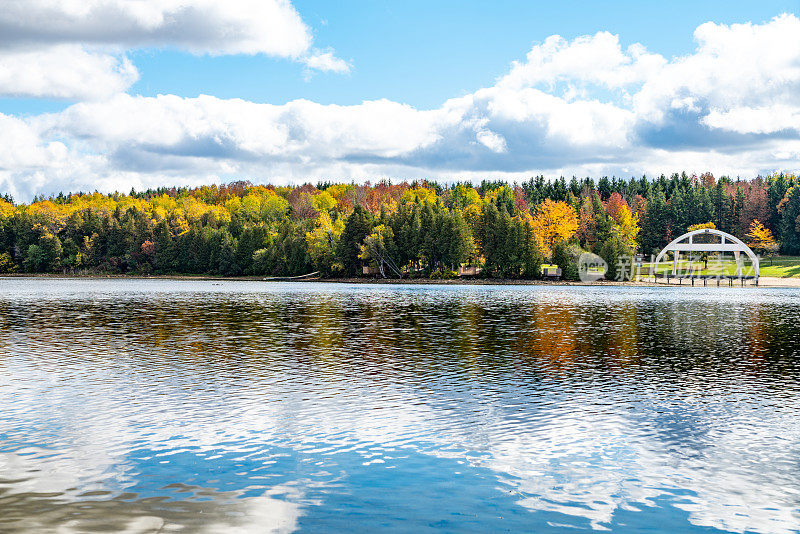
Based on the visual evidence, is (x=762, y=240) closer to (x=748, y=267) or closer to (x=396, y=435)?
(x=748, y=267)

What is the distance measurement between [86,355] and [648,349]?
33755 millimetres

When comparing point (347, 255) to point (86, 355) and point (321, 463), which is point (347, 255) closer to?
point (86, 355)

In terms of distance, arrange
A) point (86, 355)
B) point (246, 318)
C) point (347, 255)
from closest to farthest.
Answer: point (86, 355) < point (246, 318) < point (347, 255)

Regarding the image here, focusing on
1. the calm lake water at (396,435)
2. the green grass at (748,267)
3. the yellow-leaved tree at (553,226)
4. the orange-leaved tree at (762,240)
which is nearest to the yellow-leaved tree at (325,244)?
the yellow-leaved tree at (553,226)

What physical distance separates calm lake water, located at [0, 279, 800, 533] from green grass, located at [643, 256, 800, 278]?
13510 cm

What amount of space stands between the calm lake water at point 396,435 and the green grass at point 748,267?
135097 millimetres

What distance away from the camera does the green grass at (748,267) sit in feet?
549

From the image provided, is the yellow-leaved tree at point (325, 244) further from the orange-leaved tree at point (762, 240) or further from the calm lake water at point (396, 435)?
the calm lake water at point (396, 435)

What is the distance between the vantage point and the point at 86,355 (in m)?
39.8

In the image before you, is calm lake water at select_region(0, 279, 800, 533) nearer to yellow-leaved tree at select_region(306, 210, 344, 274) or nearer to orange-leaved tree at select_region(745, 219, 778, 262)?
yellow-leaved tree at select_region(306, 210, 344, 274)

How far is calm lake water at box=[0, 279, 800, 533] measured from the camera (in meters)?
15.9

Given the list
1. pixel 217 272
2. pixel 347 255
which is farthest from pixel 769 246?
pixel 217 272

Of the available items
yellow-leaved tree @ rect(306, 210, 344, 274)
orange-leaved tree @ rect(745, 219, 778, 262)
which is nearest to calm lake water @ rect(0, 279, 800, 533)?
yellow-leaved tree @ rect(306, 210, 344, 274)

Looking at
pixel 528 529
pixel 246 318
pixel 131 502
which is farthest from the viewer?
pixel 246 318
